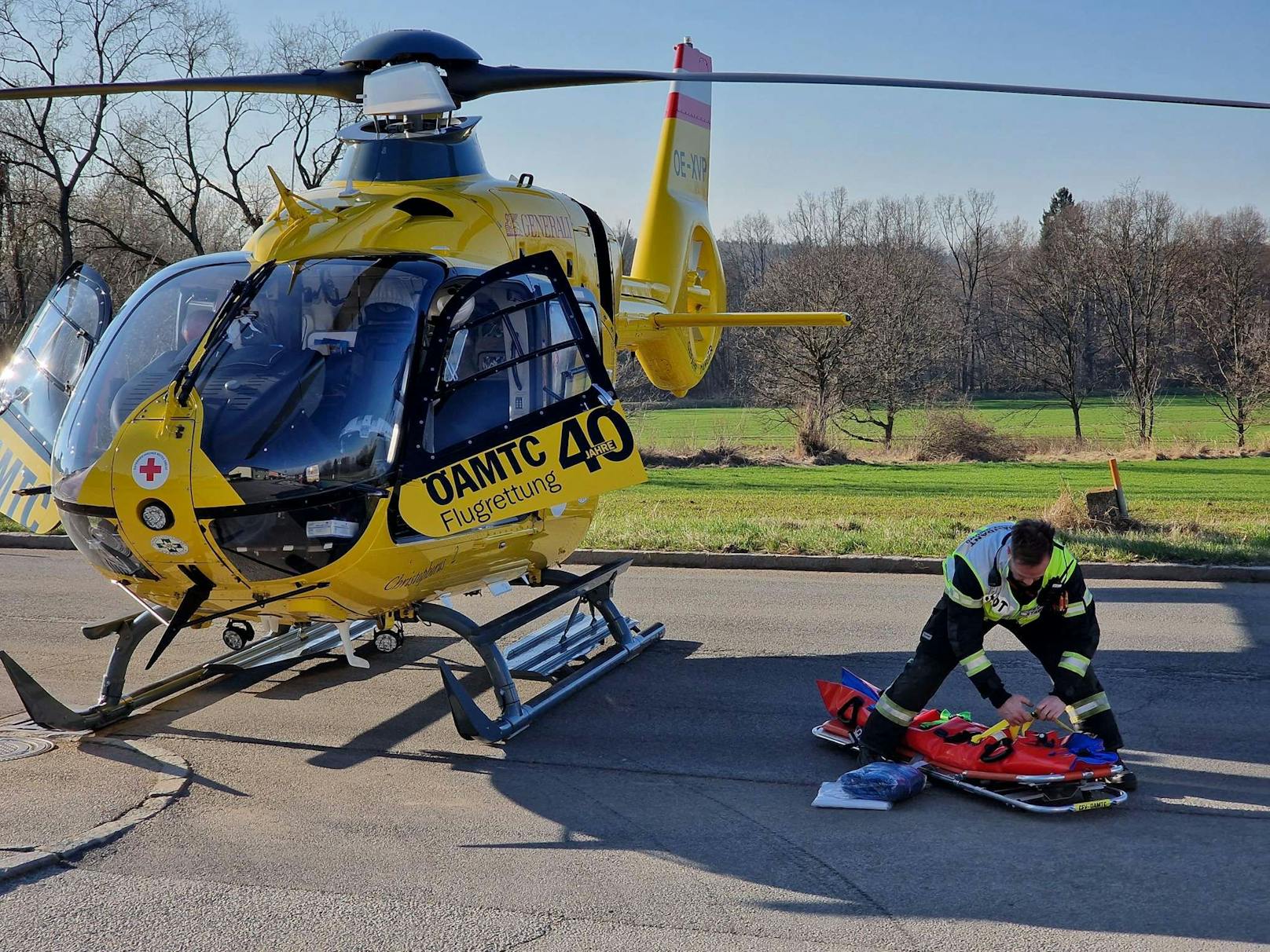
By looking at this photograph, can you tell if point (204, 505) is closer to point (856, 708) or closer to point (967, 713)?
point (856, 708)

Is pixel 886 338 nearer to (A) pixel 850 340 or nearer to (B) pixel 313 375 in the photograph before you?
(A) pixel 850 340

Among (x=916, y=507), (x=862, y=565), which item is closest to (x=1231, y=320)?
(x=916, y=507)

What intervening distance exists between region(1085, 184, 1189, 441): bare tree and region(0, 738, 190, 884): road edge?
52.2m

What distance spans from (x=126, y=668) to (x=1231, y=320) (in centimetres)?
5400

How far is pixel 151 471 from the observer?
18.7ft

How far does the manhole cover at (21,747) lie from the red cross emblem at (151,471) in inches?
77.3

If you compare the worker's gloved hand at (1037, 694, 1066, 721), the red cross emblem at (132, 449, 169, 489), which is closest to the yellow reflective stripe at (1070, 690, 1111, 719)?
the worker's gloved hand at (1037, 694, 1066, 721)

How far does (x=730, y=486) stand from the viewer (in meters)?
24.3

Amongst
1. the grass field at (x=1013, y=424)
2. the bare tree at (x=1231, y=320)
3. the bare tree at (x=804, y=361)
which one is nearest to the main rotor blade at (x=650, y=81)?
the grass field at (x=1013, y=424)

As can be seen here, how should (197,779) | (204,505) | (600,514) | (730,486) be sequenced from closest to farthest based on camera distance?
(204,505) < (197,779) < (600,514) < (730,486)

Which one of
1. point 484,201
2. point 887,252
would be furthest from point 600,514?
point 887,252

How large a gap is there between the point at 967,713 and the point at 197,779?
4350 mm

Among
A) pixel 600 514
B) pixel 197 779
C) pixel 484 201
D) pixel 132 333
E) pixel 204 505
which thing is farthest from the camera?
pixel 600 514

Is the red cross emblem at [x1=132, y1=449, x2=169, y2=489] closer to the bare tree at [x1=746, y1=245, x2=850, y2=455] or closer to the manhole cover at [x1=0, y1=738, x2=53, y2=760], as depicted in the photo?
the manhole cover at [x1=0, y1=738, x2=53, y2=760]
